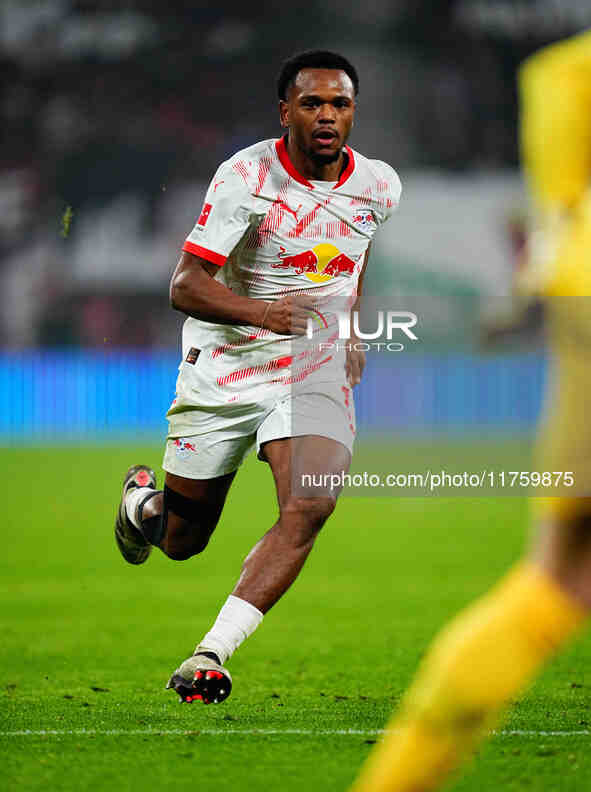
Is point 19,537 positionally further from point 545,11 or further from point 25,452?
point 545,11

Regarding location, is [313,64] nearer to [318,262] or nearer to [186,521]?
[318,262]

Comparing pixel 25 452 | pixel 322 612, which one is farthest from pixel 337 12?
pixel 322 612

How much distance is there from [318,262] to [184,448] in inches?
35.0

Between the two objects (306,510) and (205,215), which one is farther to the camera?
(205,215)

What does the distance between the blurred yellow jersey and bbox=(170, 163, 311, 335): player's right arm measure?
2362mm

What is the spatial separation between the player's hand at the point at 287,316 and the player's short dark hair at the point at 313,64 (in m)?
0.83

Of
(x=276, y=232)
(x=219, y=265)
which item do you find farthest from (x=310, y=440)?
(x=276, y=232)

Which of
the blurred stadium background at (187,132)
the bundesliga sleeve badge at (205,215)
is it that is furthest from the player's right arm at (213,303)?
the blurred stadium background at (187,132)

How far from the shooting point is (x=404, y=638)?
6176 millimetres

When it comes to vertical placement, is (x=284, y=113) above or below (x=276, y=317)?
above

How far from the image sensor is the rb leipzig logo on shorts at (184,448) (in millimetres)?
5073

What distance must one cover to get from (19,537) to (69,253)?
1636 centimetres

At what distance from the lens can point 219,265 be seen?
4719mm

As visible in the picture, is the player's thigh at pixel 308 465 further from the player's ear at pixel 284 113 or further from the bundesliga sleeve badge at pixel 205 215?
the player's ear at pixel 284 113
